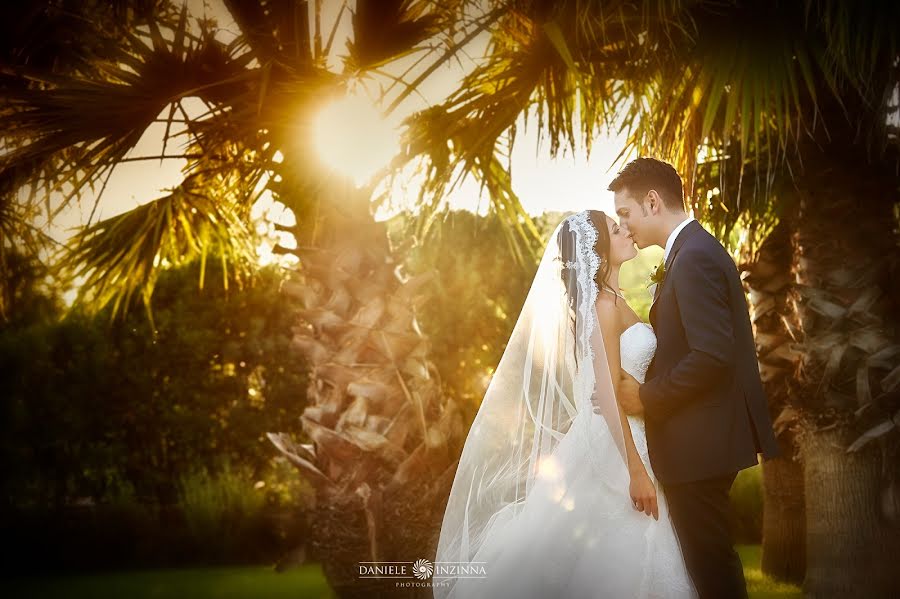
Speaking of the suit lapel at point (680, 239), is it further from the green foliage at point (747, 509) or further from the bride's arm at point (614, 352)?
the green foliage at point (747, 509)

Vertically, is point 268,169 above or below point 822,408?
above

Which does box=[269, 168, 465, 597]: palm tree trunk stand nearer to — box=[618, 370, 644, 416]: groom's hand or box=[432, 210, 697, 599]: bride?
box=[432, 210, 697, 599]: bride

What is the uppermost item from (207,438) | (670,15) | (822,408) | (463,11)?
(463,11)

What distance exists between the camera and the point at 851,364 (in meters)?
4.21

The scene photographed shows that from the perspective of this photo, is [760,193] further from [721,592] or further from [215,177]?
[215,177]

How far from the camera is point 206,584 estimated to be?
6562 millimetres

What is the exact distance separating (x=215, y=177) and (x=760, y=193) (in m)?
4.26

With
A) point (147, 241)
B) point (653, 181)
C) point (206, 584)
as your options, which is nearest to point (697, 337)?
point (653, 181)

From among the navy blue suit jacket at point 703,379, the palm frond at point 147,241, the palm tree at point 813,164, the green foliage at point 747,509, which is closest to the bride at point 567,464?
the navy blue suit jacket at point 703,379

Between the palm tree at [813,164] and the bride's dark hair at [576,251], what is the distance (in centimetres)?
101

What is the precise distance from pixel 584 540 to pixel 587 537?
0.02m

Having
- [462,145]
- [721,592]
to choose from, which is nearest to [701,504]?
[721,592]

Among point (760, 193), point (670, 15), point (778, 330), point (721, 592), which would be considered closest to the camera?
point (721, 592)

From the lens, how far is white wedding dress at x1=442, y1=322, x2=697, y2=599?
2461mm
